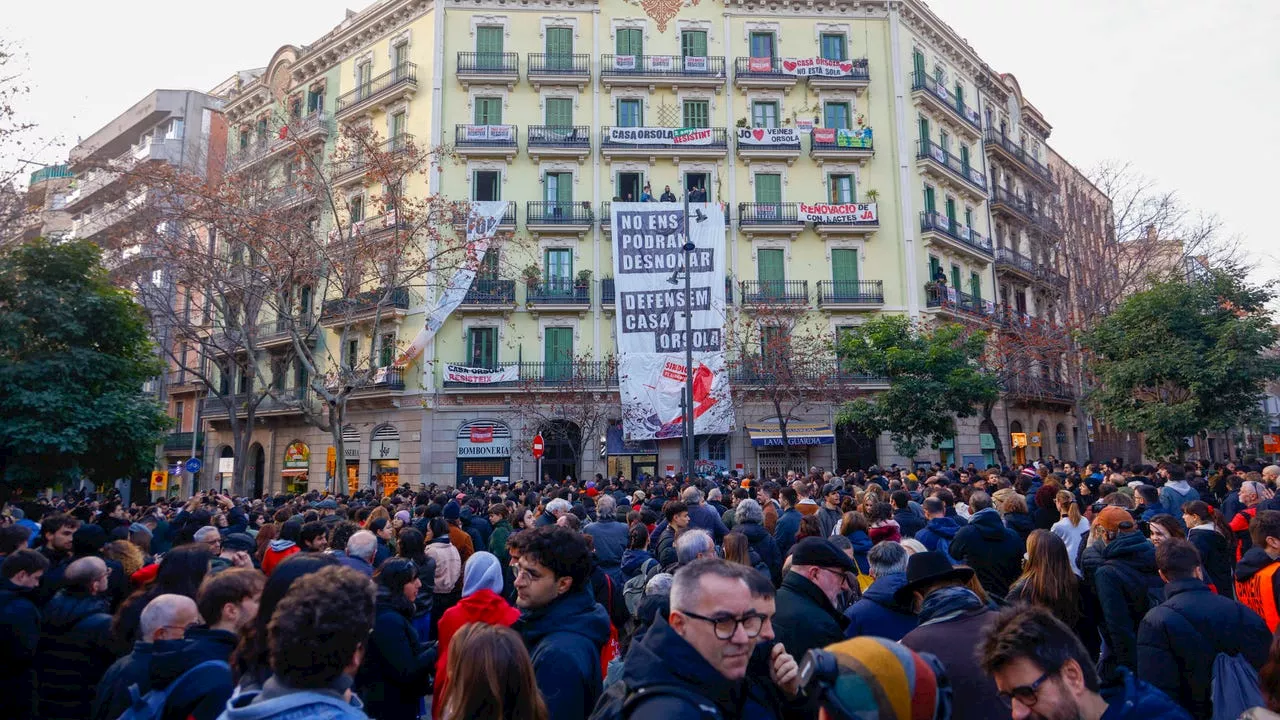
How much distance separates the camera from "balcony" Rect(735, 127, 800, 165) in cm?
3189

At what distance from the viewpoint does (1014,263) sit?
39.1 meters

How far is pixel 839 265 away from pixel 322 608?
3163 cm

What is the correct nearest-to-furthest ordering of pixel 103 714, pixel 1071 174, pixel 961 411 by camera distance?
pixel 103 714 < pixel 961 411 < pixel 1071 174

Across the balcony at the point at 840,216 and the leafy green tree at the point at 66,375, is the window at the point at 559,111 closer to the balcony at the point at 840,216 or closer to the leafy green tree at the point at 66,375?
the balcony at the point at 840,216

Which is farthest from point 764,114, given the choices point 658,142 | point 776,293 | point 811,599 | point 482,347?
point 811,599

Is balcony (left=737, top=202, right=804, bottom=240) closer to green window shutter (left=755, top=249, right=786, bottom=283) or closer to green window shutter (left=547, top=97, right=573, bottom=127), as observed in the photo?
green window shutter (left=755, top=249, right=786, bottom=283)

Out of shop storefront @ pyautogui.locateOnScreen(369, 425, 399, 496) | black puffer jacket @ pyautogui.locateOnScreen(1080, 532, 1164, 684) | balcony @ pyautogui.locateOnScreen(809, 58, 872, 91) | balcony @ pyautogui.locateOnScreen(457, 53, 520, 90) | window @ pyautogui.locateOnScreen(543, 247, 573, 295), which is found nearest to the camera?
black puffer jacket @ pyautogui.locateOnScreen(1080, 532, 1164, 684)

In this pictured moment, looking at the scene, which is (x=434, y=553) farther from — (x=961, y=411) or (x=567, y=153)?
(x=567, y=153)

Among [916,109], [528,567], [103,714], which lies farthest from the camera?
[916,109]

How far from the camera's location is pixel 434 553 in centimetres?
604

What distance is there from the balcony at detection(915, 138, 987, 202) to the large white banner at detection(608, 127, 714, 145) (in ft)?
30.8

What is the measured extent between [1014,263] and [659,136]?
64.4ft

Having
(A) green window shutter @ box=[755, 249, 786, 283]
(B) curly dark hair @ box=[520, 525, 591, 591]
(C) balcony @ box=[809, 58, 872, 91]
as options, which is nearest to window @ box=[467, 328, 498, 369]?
(A) green window shutter @ box=[755, 249, 786, 283]

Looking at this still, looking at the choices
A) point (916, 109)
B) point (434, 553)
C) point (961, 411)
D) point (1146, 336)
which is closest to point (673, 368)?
point (961, 411)
